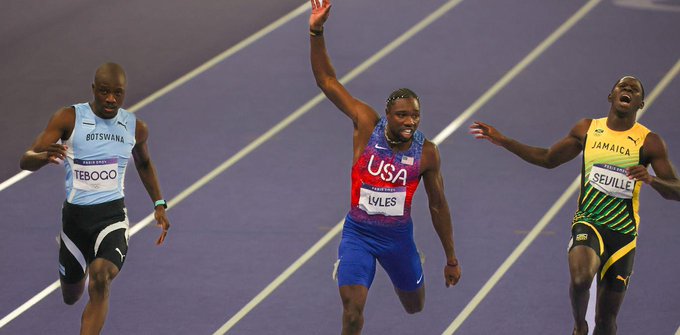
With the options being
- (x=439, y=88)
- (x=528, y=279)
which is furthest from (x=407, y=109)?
(x=439, y=88)

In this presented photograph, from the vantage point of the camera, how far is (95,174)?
23.0 ft

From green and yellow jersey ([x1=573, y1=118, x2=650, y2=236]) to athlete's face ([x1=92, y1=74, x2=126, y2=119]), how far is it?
9.24ft

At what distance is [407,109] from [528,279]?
8.30 feet

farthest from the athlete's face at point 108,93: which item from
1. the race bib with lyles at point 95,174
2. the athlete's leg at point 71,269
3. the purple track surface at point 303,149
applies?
the purple track surface at point 303,149

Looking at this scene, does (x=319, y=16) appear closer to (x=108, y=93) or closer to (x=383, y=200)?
(x=383, y=200)

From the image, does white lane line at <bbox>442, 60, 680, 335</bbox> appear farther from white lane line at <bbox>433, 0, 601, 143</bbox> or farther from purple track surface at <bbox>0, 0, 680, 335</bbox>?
white lane line at <bbox>433, 0, 601, 143</bbox>

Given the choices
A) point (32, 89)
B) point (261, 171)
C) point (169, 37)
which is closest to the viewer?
point (261, 171)

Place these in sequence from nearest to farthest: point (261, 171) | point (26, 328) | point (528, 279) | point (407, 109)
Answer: point (407, 109) → point (26, 328) → point (528, 279) → point (261, 171)

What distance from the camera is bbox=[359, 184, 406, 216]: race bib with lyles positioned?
685cm

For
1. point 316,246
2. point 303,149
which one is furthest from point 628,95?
point 303,149

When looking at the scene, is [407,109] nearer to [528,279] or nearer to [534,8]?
[528,279]

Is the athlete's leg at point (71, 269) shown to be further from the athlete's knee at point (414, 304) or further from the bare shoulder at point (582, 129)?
the bare shoulder at point (582, 129)

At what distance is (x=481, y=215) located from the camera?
31.9 ft

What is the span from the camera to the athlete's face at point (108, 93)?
685 cm
